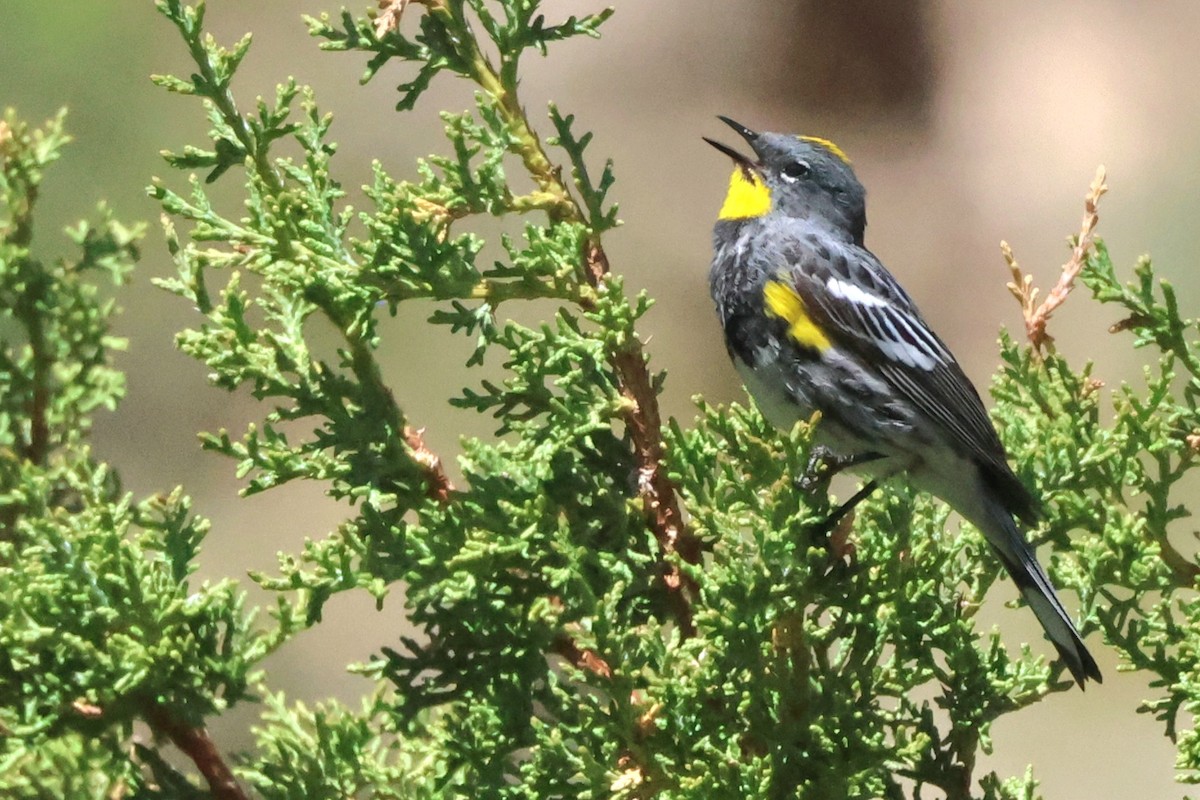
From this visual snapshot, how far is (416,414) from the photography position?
17.2 ft

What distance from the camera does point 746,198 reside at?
106 inches

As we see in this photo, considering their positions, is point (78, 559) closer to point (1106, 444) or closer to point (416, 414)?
point (1106, 444)

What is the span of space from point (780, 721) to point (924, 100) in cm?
648

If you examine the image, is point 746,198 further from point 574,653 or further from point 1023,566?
point 574,653

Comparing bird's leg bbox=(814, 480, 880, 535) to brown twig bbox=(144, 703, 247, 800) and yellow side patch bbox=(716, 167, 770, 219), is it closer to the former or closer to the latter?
yellow side patch bbox=(716, 167, 770, 219)

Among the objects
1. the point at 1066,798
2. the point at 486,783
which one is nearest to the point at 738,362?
the point at 486,783

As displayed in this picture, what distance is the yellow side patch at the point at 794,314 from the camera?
7.38 ft

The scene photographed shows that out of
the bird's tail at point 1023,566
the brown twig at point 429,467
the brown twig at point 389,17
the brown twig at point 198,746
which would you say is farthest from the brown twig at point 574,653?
the brown twig at point 389,17

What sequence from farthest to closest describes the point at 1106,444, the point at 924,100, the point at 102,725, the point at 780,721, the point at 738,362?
the point at 924,100, the point at 738,362, the point at 1106,444, the point at 102,725, the point at 780,721

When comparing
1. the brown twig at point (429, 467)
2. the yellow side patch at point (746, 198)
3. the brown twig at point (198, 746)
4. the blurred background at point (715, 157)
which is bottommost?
the brown twig at point (198, 746)

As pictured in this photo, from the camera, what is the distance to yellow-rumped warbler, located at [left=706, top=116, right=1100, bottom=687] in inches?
83.0

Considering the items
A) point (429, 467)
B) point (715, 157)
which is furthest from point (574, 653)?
point (715, 157)

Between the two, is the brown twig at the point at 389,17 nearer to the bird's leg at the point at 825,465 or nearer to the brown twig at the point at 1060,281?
the bird's leg at the point at 825,465

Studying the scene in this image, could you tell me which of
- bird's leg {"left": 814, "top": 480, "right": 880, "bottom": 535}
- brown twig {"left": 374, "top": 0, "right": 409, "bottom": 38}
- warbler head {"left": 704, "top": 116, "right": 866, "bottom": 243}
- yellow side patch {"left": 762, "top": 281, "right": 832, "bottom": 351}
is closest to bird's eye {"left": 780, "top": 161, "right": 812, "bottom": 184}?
warbler head {"left": 704, "top": 116, "right": 866, "bottom": 243}
